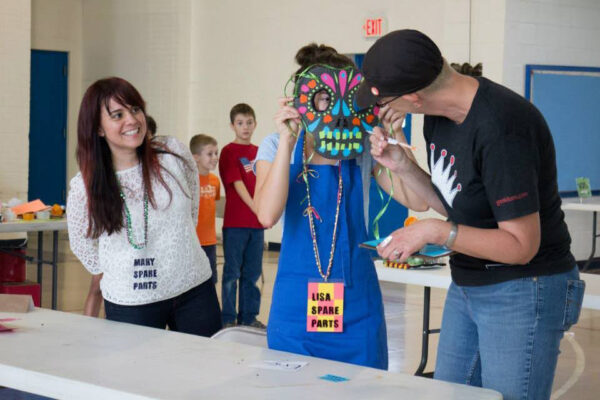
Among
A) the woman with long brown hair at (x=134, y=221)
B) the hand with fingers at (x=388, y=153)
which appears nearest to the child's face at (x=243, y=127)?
the woman with long brown hair at (x=134, y=221)

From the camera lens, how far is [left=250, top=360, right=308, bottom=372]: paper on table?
7.41 ft

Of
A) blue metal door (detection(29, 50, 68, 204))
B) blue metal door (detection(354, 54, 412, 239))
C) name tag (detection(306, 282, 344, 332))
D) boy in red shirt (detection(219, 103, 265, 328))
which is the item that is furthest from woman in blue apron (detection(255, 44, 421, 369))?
blue metal door (detection(29, 50, 68, 204))

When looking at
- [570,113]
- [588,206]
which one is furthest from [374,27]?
[588,206]

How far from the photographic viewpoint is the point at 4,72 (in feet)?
31.1

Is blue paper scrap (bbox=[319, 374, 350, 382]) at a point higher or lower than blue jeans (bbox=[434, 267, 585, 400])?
lower

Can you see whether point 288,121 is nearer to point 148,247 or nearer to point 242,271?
point 148,247

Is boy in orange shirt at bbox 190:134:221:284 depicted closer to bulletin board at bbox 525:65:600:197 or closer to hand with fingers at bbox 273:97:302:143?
hand with fingers at bbox 273:97:302:143

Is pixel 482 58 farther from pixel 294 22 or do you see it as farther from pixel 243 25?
pixel 243 25

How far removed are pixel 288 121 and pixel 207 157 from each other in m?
3.61

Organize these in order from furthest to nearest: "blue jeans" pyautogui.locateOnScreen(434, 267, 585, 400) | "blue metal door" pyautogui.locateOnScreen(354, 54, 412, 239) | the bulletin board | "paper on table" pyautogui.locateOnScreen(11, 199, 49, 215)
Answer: "blue metal door" pyautogui.locateOnScreen(354, 54, 412, 239)
the bulletin board
"paper on table" pyautogui.locateOnScreen(11, 199, 49, 215)
"blue jeans" pyautogui.locateOnScreen(434, 267, 585, 400)

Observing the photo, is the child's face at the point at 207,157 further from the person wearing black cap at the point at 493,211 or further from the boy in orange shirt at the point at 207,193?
the person wearing black cap at the point at 493,211

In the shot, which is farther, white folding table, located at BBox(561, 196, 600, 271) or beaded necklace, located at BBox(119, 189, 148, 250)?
white folding table, located at BBox(561, 196, 600, 271)

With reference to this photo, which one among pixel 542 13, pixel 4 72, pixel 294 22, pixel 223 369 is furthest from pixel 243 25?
pixel 223 369

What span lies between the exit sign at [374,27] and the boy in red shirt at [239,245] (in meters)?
3.72
